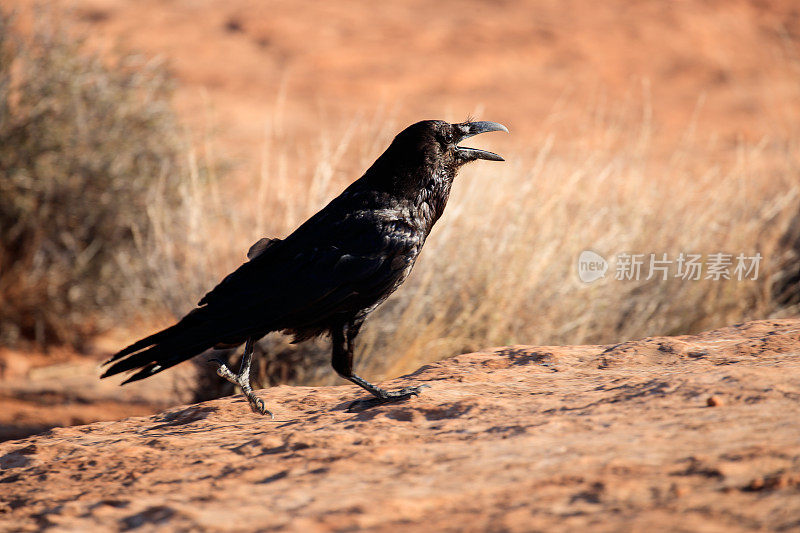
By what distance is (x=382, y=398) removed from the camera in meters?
3.50

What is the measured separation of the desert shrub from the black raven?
4.33 meters

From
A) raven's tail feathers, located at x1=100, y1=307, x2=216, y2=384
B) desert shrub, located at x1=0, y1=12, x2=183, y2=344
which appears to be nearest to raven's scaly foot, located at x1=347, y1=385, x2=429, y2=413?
raven's tail feathers, located at x1=100, y1=307, x2=216, y2=384

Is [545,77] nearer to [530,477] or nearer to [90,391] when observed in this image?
[90,391]

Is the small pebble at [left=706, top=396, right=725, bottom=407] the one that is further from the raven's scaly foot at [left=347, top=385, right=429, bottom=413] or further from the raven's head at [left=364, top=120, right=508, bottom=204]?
the raven's head at [left=364, top=120, right=508, bottom=204]

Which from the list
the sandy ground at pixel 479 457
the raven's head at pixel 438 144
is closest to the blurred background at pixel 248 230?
the sandy ground at pixel 479 457

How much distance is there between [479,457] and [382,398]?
3.34 feet

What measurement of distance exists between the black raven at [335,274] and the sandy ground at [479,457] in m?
0.33

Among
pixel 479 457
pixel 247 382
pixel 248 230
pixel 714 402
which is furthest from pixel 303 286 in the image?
pixel 248 230

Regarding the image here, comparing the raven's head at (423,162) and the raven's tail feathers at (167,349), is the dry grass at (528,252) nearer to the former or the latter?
Answer: the raven's head at (423,162)

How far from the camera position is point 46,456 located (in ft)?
10.6

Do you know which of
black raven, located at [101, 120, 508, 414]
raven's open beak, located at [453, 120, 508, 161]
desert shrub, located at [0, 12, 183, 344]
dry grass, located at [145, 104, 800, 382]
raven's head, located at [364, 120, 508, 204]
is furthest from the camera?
desert shrub, located at [0, 12, 183, 344]

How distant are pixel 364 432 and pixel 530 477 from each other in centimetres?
85

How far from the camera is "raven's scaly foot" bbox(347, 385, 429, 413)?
3.45 metres

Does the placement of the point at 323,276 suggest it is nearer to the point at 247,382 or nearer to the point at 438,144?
the point at 247,382
